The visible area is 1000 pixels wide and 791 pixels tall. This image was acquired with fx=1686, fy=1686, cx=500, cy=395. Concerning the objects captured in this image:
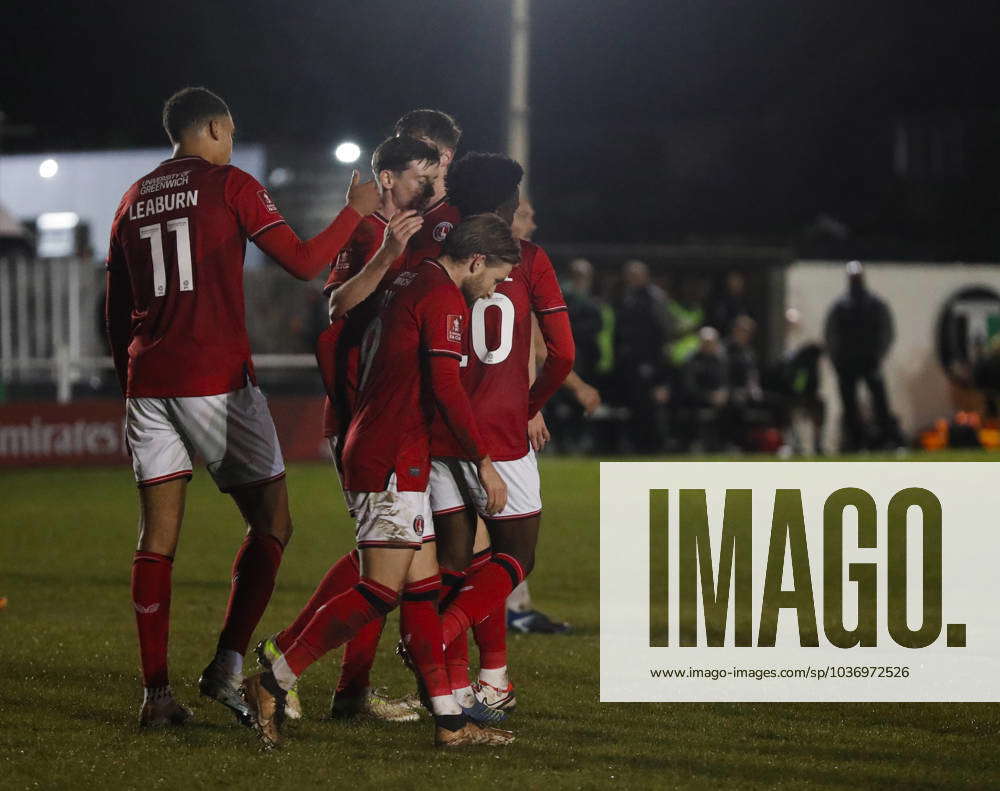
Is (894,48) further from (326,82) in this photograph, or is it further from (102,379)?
(102,379)

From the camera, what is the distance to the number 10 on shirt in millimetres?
5543

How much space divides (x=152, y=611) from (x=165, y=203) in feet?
4.43

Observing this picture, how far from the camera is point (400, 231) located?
5324 mm

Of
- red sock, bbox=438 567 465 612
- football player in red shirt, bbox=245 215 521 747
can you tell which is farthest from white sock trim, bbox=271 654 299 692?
red sock, bbox=438 567 465 612

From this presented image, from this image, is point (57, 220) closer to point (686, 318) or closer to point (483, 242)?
point (686, 318)

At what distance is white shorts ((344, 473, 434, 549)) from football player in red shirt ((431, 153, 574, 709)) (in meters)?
0.37

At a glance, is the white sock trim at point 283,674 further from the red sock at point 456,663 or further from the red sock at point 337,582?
the red sock at point 456,663

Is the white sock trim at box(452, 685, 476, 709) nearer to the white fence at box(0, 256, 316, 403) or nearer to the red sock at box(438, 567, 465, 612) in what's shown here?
the red sock at box(438, 567, 465, 612)

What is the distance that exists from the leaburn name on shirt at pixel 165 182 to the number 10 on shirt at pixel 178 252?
12cm

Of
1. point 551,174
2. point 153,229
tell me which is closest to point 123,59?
point 551,174

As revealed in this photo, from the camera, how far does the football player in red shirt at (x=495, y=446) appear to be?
221 inches

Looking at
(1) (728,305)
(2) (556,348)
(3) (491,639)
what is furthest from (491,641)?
(1) (728,305)

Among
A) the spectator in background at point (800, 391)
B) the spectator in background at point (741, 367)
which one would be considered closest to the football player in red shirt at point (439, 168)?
the spectator in background at point (741, 367)

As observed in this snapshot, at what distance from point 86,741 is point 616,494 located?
194 cm
